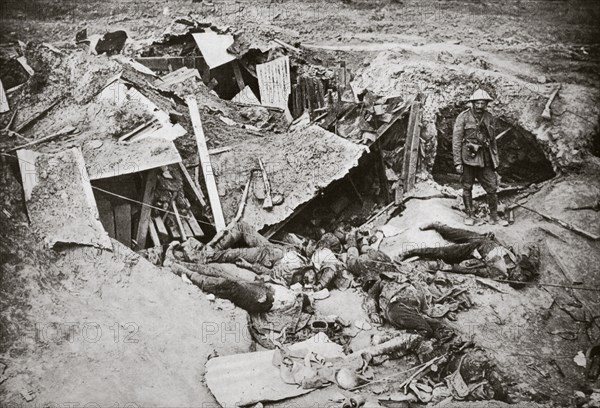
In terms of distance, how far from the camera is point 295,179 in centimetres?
672

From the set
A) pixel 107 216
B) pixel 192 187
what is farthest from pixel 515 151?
pixel 107 216

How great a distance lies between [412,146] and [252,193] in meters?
2.81

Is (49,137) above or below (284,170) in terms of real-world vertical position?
above

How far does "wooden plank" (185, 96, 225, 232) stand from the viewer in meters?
6.40

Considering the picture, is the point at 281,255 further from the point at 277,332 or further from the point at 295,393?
the point at 295,393

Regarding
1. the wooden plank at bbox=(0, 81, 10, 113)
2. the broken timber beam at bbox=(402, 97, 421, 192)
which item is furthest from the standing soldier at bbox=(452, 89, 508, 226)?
the wooden plank at bbox=(0, 81, 10, 113)

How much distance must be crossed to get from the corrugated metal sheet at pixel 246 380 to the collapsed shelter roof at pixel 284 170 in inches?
103

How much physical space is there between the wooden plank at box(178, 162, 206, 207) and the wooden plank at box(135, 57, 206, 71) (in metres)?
3.80

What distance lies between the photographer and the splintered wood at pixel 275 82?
9000 mm

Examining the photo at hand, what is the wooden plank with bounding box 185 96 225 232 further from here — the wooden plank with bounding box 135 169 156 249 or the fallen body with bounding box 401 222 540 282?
the fallen body with bounding box 401 222 540 282

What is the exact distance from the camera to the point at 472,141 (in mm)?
5977

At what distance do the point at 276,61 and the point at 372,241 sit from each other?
16.0 ft

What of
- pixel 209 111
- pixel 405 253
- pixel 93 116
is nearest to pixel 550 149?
pixel 405 253

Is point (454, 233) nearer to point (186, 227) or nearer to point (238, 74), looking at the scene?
point (186, 227)
